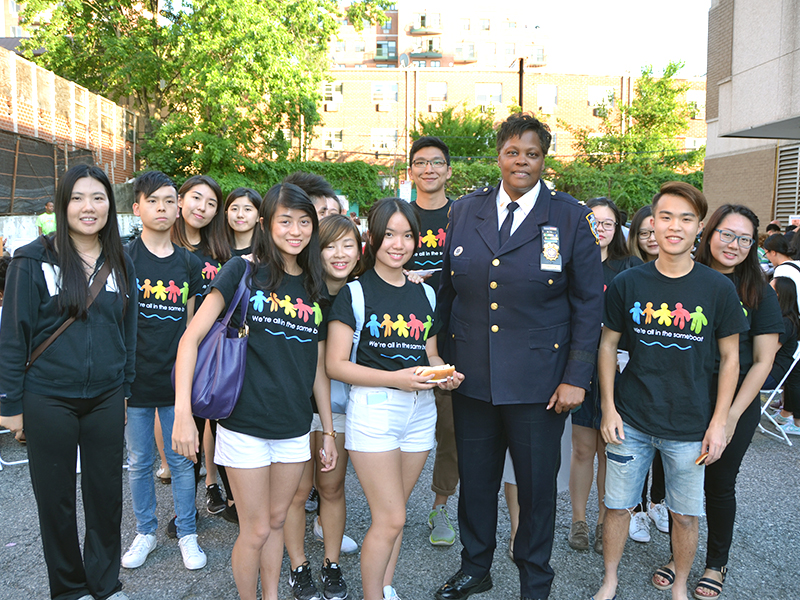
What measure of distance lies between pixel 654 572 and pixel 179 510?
2.73 m

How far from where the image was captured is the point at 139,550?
3.39m

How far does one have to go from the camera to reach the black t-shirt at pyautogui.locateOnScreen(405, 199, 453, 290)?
12.5 ft

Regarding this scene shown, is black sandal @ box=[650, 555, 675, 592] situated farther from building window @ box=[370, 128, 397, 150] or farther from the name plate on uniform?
building window @ box=[370, 128, 397, 150]

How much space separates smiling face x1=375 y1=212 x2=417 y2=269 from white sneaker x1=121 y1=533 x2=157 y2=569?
2146 mm

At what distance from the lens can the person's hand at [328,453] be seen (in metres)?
2.88

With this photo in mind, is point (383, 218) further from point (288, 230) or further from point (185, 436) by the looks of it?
point (185, 436)

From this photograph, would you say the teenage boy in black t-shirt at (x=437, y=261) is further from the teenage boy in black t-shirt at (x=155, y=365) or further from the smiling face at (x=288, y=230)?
the teenage boy in black t-shirt at (x=155, y=365)

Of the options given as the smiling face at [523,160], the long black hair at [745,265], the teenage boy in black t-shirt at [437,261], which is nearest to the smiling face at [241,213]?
the teenage boy in black t-shirt at [437,261]

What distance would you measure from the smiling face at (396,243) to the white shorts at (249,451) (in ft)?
3.18

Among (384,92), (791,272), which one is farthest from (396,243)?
(384,92)

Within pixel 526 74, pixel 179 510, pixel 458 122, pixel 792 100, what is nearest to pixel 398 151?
pixel 458 122

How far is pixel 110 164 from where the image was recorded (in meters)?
23.4

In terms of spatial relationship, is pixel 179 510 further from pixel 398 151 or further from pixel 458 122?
pixel 398 151

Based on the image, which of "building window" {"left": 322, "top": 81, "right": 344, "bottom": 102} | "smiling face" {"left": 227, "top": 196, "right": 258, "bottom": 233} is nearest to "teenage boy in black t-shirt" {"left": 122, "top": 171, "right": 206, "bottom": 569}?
"smiling face" {"left": 227, "top": 196, "right": 258, "bottom": 233}
